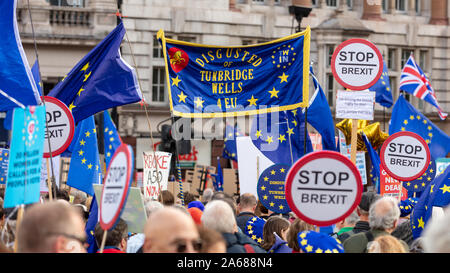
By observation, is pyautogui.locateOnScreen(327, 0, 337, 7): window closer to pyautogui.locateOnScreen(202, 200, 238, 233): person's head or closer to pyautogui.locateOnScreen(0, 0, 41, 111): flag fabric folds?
pyautogui.locateOnScreen(0, 0, 41, 111): flag fabric folds

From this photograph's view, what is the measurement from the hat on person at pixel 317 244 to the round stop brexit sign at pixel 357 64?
5815 mm

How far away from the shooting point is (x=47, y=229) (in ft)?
14.9

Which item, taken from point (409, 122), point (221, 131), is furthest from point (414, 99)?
point (409, 122)

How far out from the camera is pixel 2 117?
92.7 ft

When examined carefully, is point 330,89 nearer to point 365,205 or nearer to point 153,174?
point 153,174

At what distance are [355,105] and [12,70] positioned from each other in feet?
14.7

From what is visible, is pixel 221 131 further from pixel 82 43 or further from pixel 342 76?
pixel 342 76

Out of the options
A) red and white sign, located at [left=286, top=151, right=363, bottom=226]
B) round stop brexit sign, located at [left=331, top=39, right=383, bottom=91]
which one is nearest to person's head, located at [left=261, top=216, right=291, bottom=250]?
red and white sign, located at [left=286, top=151, right=363, bottom=226]

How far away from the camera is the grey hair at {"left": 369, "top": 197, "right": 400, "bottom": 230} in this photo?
7.43 m

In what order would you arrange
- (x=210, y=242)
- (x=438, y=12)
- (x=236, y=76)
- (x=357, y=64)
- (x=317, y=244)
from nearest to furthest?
(x=210, y=242)
(x=317, y=244)
(x=357, y=64)
(x=236, y=76)
(x=438, y=12)

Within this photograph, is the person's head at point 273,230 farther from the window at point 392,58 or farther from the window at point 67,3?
the window at point 392,58

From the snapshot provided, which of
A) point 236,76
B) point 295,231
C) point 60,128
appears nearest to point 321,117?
point 236,76

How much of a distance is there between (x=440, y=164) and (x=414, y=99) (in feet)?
53.5
